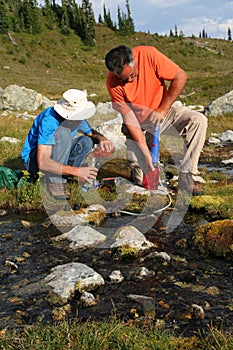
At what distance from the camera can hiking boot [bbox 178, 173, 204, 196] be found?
6.12 meters

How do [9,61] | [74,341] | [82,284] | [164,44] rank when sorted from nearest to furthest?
[74,341], [82,284], [9,61], [164,44]

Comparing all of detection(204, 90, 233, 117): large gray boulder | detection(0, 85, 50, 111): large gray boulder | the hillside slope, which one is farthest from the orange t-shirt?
the hillside slope

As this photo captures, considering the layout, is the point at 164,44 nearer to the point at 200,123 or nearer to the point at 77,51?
the point at 77,51

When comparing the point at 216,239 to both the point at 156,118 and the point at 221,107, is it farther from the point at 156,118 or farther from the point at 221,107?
the point at 221,107

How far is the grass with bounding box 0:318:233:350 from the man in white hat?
309 centimetres

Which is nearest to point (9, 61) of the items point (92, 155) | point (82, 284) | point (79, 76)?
point (79, 76)

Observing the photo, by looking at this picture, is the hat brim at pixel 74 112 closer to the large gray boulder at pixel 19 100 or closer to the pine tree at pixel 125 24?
the large gray boulder at pixel 19 100

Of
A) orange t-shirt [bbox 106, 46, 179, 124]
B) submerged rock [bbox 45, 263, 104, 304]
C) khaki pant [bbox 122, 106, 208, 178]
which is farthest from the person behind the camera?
khaki pant [bbox 122, 106, 208, 178]

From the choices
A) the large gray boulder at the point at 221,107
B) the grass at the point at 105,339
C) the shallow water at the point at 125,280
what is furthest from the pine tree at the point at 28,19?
the grass at the point at 105,339

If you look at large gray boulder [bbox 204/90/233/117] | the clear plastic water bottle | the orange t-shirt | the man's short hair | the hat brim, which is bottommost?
the clear plastic water bottle

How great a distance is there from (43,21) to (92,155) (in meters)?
84.7

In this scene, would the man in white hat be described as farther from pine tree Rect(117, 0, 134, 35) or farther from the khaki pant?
pine tree Rect(117, 0, 134, 35)

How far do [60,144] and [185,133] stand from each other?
7.00ft

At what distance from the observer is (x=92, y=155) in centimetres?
702
